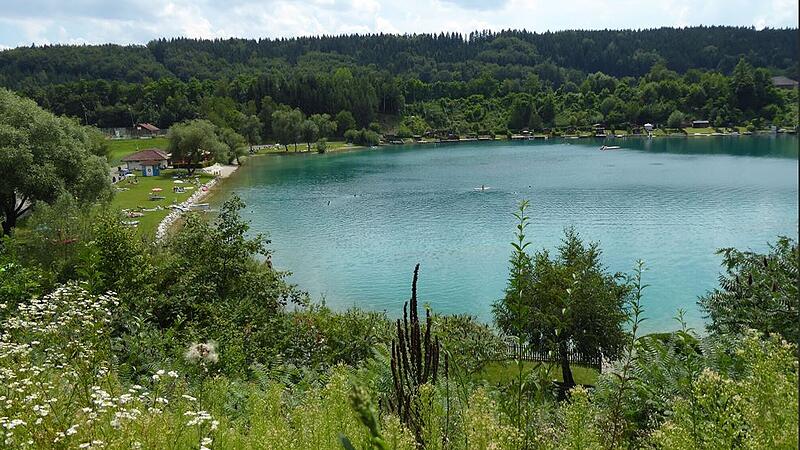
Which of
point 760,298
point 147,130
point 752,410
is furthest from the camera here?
point 147,130

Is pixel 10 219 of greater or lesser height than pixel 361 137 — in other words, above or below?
below

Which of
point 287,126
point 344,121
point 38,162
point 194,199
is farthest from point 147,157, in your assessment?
point 344,121

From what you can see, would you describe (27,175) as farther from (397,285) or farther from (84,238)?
(397,285)

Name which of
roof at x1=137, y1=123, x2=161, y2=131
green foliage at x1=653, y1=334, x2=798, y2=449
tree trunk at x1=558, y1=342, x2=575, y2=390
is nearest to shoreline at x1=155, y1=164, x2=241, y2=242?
tree trunk at x1=558, y1=342, x2=575, y2=390

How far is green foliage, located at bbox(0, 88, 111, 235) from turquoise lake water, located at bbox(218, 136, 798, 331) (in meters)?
11.0

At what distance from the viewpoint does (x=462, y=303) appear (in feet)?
92.8

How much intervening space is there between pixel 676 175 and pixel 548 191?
747 inches

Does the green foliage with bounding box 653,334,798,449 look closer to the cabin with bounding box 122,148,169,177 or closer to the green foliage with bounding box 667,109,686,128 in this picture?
the cabin with bounding box 122,148,169,177

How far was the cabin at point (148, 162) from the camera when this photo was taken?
251 ft

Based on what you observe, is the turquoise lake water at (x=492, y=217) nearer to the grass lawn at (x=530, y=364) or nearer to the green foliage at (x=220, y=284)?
the grass lawn at (x=530, y=364)

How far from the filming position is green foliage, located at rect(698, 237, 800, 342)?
10.3 metres

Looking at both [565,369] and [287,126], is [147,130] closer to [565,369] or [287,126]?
[287,126]

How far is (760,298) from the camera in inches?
485

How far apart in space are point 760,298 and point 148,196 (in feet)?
178
